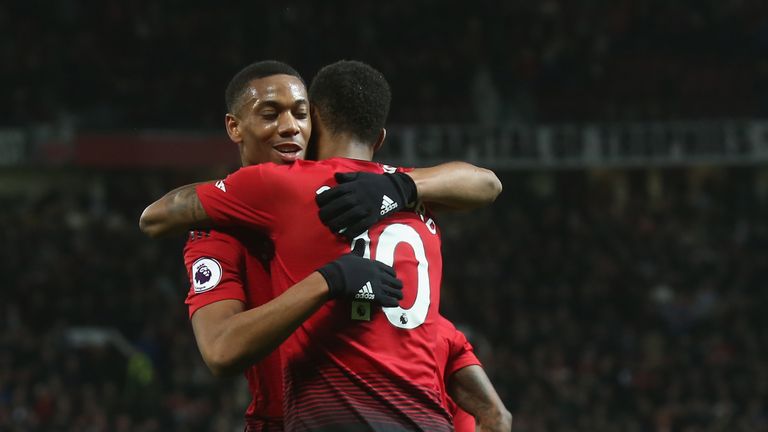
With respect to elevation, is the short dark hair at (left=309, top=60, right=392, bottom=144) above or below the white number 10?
above

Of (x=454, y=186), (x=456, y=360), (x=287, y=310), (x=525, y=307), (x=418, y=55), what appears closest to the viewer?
(x=287, y=310)

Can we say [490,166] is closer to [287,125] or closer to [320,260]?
[287,125]

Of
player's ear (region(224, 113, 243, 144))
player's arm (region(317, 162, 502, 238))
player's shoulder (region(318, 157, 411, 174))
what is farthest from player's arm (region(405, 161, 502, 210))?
player's ear (region(224, 113, 243, 144))

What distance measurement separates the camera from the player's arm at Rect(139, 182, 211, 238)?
3188 mm

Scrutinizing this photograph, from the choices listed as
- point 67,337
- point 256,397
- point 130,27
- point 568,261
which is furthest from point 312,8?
point 256,397

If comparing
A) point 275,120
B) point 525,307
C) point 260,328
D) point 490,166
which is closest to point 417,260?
point 260,328

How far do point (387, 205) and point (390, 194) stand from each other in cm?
4

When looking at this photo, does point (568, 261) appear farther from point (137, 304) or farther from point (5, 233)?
point (5, 233)

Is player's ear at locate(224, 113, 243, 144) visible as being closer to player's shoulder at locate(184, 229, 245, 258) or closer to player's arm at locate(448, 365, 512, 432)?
player's shoulder at locate(184, 229, 245, 258)

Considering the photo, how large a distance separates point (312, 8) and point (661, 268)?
7.58 m

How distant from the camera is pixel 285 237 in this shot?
3.11 m

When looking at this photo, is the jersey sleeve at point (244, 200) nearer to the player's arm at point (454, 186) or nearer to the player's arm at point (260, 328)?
the player's arm at point (260, 328)

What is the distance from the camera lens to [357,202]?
304cm

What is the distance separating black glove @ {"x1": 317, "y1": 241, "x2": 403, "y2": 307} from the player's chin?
45 cm
